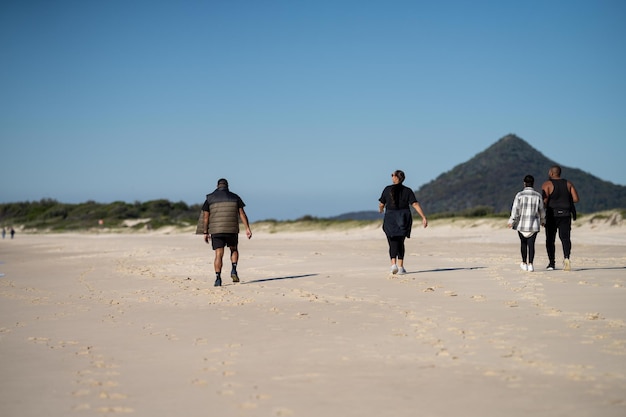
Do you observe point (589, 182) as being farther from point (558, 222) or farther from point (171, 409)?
point (171, 409)

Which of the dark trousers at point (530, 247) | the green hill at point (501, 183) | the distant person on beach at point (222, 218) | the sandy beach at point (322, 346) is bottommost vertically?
the sandy beach at point (322, 346)

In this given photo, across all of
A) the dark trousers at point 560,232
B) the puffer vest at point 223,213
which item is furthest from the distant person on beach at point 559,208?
the puffer vest at point 223,213

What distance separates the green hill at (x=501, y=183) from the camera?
7853 centimetres

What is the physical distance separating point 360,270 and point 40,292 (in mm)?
6411

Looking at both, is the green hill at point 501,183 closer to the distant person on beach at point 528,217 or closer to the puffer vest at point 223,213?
the distant person on beach at point 528,217

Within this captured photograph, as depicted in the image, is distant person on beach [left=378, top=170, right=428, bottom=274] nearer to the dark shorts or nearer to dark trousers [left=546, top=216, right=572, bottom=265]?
dark trousers [left=546, top=216, right=572, bottom=265]

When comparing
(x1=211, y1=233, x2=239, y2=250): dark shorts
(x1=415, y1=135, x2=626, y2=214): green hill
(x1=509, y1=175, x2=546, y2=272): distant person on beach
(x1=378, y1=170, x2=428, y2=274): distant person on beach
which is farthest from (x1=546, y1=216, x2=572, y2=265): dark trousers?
(x1=415, y1=135, x2=626, y2=214): green hill

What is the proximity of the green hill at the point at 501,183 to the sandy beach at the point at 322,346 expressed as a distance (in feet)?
212

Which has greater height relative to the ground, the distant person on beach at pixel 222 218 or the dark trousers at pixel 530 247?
the distant person on beach at pixel 222 218

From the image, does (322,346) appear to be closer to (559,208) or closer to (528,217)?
(528,217)

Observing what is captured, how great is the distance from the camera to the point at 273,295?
11547mm

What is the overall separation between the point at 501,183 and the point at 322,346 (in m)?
80.5

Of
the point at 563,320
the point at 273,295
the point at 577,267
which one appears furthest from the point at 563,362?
the point at 577,267

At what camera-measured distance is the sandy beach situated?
16.6 ft
